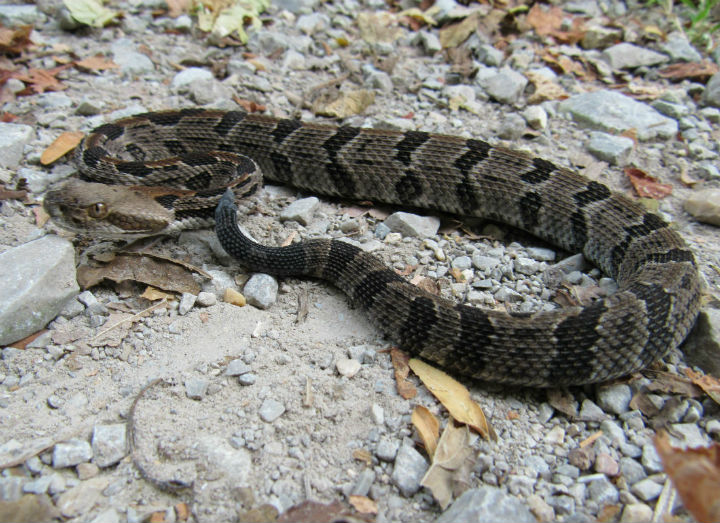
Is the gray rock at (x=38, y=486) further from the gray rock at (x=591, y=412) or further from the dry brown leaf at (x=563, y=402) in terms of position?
the gray rock at (x=591, y=412)

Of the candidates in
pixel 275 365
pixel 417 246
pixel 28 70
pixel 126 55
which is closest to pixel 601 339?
pixel 417 246

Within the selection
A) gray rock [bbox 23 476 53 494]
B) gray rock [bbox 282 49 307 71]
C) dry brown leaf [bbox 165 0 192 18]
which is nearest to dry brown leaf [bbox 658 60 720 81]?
gray rock [bbox 282 49 307 71]

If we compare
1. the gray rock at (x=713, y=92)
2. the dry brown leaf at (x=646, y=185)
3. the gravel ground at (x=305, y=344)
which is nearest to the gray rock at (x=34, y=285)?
the gravel ground at (x=305, y=344)

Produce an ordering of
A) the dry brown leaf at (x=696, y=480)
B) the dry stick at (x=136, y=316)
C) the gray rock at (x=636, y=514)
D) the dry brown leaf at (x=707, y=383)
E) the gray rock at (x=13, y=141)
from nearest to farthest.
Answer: the dry brown leaf at (x=696, y=480) → the gray rock at (x=636, y=514) → the dry brown leaf at (x=707, y=383) → the dry stick at (x=136, y=316) → the gray rock at (x=13, y=141)

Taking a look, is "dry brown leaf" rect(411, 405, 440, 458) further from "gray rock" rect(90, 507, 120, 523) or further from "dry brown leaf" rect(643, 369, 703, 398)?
"gray rock" rect(90, 507, 120, 523)

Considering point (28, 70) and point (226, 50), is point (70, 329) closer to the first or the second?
point (28, 70)

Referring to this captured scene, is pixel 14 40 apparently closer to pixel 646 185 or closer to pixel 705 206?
A: pixel 646 185
